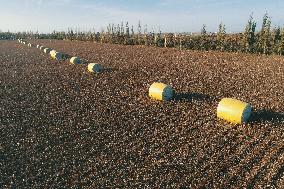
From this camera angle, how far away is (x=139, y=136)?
1587cm

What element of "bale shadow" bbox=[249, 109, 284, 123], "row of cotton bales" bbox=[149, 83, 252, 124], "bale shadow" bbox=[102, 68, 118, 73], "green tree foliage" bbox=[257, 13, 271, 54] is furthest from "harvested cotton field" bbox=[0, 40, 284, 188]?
"green tree foliage" bbox=[257, 13, 271, 54]

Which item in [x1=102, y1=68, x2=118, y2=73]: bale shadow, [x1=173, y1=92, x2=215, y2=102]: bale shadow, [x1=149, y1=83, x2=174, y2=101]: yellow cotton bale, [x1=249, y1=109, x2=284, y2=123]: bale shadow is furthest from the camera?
[x1=102, y1=68, x2=118, y2=73]: bale shadow

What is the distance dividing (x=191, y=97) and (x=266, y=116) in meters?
5.76

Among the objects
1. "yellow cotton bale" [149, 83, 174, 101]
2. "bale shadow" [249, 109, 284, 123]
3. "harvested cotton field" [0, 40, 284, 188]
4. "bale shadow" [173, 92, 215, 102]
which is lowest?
"harvested cotton field" [0, 40, 284, 188]

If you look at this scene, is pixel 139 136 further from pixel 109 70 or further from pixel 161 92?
pixel 109 70

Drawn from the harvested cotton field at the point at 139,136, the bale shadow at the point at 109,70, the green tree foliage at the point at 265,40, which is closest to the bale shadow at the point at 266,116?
the harvested cotton field at the point at 139,136

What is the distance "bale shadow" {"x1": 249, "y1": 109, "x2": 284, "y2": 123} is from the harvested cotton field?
0.05 m

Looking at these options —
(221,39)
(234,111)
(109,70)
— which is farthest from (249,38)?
(234,111)

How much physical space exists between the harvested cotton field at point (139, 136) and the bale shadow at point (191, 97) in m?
0.07

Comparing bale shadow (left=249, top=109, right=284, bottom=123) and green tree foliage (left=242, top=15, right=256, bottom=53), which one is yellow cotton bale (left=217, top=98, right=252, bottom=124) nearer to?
bale shadow (left=249, top=109, right=284, bottom=123)

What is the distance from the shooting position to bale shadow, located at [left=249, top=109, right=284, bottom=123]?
16.9 m

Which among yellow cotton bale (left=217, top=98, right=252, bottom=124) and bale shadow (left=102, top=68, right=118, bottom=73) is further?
bale shadow (left=102, top=68, right=118, bottom=73)

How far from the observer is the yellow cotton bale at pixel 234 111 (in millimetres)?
16391

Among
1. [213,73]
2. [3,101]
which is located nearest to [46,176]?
[3,101]
